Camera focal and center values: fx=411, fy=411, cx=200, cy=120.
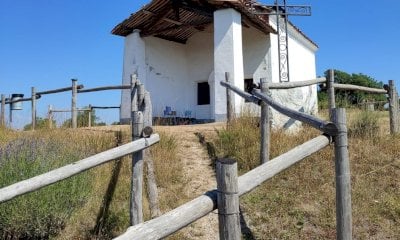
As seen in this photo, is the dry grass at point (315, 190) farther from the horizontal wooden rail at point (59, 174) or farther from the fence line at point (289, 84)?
the horizontal wooden rail at point (59, 174)

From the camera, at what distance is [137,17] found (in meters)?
14.5

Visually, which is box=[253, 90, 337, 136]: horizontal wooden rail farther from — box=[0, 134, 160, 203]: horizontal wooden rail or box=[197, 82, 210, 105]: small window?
box=[197, 82, 210, 105]: small window

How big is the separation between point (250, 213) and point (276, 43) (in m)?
10.6

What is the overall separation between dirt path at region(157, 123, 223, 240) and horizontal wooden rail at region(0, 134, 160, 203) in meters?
1.65

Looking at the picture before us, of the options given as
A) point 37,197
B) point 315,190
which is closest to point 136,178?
point 37,197

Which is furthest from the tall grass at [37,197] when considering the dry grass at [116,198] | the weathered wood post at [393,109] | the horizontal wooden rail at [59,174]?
the weathered wood post at [393,109]

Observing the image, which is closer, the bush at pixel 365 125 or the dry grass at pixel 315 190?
the dry grass at pixel 315 190

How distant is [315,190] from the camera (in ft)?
20.3

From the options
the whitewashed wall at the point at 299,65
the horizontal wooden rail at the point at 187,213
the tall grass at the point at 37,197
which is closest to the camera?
the horizontal wooden rail at the point at 187,213

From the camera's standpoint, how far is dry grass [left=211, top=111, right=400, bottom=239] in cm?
535

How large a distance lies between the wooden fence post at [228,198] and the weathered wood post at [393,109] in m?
7.48

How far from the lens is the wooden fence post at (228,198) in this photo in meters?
2.60

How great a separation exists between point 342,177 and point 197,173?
3.62m

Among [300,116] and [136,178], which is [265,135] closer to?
[300,116]
